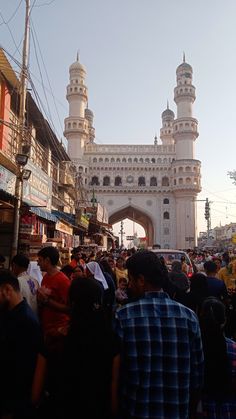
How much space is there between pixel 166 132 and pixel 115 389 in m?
63.9

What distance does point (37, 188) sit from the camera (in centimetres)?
1169

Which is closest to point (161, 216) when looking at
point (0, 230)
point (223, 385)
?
point (0, 230)

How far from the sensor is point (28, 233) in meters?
9.84

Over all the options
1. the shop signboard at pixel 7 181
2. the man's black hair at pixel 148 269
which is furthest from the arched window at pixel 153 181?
the man's black hair at pixel 148 269

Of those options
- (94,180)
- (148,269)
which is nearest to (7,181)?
(148,269)

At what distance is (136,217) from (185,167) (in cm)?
1286

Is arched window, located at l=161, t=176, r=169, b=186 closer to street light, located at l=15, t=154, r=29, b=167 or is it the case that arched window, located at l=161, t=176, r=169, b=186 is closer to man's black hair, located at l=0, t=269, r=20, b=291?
street light, located at l=15, t=154, r=29, b=167

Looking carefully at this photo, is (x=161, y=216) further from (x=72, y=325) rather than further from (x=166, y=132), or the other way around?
(x=72, y=325)

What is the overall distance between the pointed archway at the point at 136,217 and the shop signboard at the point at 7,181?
137ft

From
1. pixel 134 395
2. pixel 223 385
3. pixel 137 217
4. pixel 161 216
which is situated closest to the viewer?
pixel 134 395

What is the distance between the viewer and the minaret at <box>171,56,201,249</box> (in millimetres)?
48250

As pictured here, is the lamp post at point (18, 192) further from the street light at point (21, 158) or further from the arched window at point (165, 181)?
the arched window at point (165, 181)

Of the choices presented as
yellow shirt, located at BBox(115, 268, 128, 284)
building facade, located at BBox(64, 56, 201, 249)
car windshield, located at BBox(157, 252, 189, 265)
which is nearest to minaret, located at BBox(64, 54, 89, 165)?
building facade, located at BBox(64, 56, 201, 249)

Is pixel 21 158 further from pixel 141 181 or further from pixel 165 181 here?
pixel 165 181
